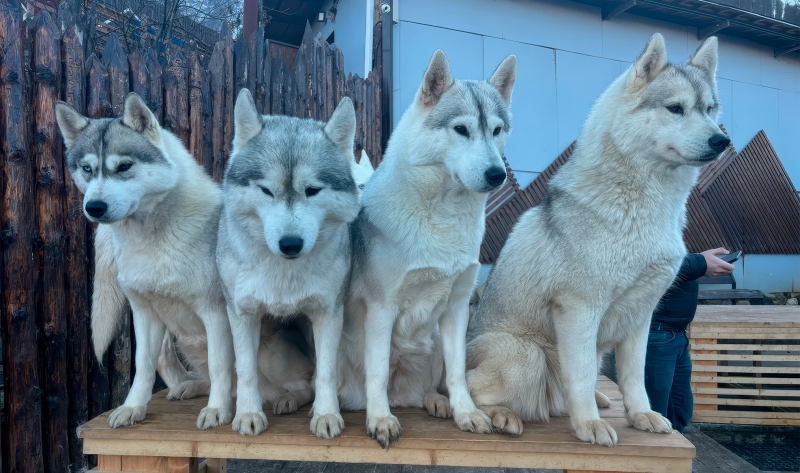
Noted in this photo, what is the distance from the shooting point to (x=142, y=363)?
88.4 inches

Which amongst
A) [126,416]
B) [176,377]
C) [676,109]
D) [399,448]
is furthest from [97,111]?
[676,109]

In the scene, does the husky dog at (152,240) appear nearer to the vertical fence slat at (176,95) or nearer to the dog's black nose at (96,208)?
the dog's black nose at (96,208)

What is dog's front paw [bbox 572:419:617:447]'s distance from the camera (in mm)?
1970

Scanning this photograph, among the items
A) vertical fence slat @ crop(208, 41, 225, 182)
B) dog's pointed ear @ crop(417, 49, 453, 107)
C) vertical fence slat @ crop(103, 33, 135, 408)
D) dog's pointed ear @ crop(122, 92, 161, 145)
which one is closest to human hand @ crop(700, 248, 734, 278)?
dog's pointed ear @ crop(417, 49, 453, 107)

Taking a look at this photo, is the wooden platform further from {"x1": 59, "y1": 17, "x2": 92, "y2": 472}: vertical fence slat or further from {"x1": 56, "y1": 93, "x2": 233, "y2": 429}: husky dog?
{"x1": 59, "y1": 17, "x2": 92, "y2": 472}: vertical fence slat

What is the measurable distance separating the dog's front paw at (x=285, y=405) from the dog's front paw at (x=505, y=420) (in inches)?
38.9

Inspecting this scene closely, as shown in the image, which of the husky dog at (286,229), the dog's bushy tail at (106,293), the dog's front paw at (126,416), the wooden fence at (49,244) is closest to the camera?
the husky dog at (286,229)

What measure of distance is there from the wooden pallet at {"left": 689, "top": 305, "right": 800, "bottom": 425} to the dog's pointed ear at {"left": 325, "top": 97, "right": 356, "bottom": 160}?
4.15 m

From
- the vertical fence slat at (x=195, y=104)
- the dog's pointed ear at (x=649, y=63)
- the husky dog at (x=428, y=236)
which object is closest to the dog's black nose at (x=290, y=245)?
the husky dog at (x=428, y=236)

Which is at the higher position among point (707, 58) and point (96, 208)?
point (707, 58)

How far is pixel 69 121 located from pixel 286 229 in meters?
1.37

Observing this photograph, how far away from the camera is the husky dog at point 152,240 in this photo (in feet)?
7.07

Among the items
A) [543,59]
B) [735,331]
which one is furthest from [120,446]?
[543,59]

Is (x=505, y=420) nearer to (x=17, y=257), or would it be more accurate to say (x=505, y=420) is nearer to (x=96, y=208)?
→ (x=96, y=208)
